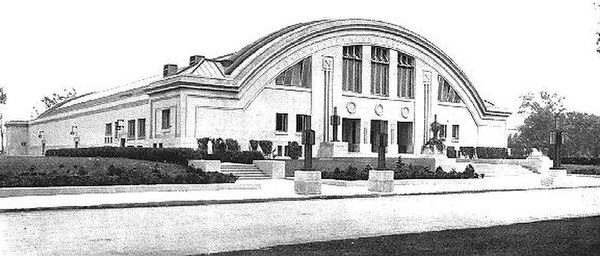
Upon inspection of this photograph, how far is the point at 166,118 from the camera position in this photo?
157ft

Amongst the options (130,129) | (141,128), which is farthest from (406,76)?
(130,129)

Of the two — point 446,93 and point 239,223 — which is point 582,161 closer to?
point 446,93

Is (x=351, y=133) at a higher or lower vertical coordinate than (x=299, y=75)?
lower

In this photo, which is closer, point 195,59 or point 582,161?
point 195,59

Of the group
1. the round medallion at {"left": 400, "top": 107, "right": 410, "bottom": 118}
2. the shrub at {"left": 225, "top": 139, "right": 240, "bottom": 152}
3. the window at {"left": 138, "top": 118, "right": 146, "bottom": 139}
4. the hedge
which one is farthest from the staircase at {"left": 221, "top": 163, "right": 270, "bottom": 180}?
the round medallion at {"left": 400, "top": 107, "right": 410, "bottom": 118}

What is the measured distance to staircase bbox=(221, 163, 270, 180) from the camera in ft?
117

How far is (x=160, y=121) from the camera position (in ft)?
158

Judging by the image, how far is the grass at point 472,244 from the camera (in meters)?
10.6

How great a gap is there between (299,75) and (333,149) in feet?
19.4

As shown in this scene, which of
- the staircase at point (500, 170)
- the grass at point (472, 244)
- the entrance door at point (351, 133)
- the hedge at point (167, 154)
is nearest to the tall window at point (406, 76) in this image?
the entrance door at point (351, 133)

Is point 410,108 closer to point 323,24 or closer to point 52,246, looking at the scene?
point 323,24

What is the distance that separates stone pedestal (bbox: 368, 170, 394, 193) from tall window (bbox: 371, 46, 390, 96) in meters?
27.9

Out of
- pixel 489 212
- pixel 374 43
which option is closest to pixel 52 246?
pixel 489 212

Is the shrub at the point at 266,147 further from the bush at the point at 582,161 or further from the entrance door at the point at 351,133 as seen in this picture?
the bush at the point at 582,161
